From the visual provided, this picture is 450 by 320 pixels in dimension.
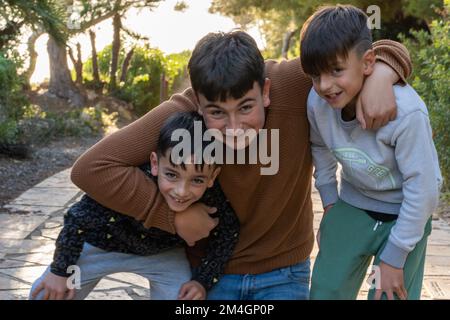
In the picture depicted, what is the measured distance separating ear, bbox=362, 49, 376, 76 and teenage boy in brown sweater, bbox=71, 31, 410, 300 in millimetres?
21

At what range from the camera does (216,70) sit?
8.14 feet

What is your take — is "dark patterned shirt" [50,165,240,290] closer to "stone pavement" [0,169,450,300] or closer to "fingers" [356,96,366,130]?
"fingers" [356,96,366,130]

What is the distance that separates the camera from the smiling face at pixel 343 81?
2410 millimetres

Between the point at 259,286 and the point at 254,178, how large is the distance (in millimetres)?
431

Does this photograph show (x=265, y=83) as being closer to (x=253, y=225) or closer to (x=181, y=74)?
(x=253, y=225)

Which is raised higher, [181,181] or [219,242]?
[181,181]

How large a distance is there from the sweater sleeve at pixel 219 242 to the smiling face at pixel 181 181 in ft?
0.33

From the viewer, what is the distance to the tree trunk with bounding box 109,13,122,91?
43.9 feet

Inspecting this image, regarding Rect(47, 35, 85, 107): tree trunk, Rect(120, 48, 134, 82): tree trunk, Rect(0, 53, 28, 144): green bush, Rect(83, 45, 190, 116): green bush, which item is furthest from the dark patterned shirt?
Rect(120, 48, 134, 82): tree trunk

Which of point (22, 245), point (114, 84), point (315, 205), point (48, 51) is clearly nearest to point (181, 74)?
point (114, 84)

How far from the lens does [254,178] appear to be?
269cm

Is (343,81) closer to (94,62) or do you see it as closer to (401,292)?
(401,292)

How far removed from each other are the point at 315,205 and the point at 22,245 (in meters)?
2.47

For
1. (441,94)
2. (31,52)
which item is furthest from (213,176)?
(31,52)
